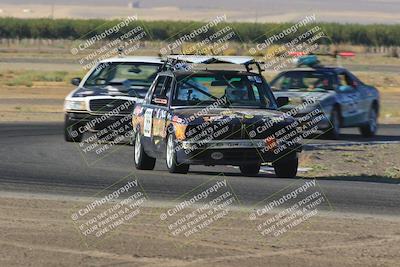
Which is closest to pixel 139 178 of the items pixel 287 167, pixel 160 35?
pixel 287 167

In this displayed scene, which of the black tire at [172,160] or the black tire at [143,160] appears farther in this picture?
the black tire at [143,160]

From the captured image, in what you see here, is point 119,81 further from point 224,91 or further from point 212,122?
point 212,122

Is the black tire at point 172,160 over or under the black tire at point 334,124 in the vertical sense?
over

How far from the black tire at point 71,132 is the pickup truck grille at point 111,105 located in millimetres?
587

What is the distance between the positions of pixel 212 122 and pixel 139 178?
132cm

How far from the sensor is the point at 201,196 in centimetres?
1380

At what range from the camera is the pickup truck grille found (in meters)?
21.9

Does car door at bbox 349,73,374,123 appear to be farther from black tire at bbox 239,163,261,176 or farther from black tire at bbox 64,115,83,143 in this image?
black tire at bbox 239,163,261,176

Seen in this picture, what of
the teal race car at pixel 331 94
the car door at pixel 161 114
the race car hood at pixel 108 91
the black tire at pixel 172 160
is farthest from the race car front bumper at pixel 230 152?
the teal race car at pixel 331 94

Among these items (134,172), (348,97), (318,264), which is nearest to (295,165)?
(134,172)

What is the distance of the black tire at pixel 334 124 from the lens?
24203 millimetres

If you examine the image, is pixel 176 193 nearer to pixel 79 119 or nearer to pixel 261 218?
pixel 261 218

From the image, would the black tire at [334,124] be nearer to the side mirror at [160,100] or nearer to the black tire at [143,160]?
the black tire at [143,160]

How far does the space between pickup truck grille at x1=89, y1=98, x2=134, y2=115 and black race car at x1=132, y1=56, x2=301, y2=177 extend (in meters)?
4.11
